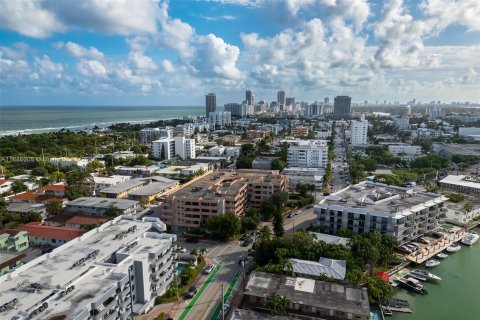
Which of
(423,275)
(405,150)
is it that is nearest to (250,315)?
(423,275)

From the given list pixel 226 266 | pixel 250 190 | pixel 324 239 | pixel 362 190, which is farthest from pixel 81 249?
pixel 362 190

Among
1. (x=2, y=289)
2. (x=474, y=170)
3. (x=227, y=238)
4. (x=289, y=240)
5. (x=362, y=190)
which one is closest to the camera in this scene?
(x=2, y=289)

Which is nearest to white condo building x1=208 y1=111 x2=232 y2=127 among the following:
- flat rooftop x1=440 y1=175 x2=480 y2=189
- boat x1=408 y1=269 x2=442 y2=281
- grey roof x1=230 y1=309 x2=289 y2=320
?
flat rooftop x1=440 y1=175 x2=480 y2=189

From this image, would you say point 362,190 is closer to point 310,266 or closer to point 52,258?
point 310,266

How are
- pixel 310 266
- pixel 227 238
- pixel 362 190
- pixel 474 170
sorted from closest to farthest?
pixel 310 266 → pixel 227 238 → pixel 362 190 → pixel 474 170

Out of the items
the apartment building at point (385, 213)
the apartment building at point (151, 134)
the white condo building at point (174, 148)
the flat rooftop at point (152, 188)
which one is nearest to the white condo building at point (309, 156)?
the white condo building at point (174, 148)

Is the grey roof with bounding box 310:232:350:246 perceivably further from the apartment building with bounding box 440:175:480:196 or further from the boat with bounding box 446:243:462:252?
the apartment building with bounding box 440:175:480:196

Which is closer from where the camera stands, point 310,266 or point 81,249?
point 81,249

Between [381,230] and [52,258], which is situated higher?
[52,258]
